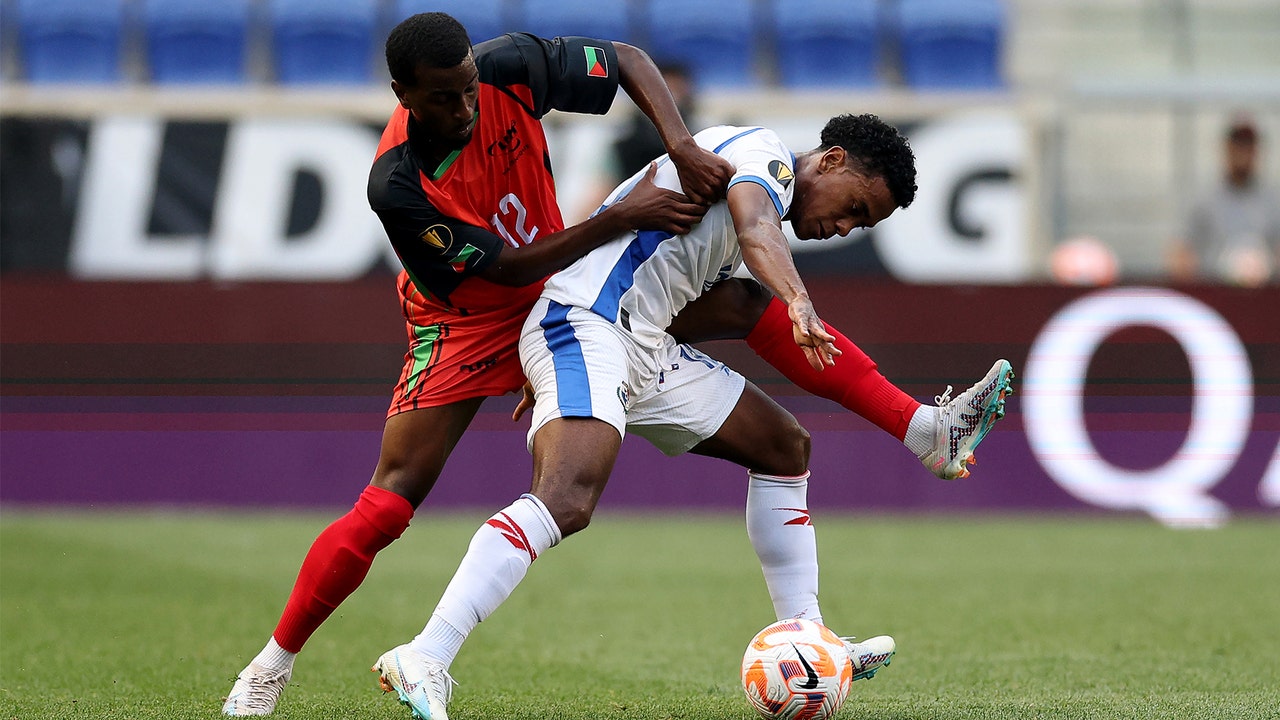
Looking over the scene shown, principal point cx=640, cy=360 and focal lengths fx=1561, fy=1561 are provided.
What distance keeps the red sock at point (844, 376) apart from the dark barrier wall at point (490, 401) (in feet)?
16.2

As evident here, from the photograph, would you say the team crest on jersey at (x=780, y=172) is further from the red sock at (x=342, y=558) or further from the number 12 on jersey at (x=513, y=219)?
the red sock at (x=342, y=558)

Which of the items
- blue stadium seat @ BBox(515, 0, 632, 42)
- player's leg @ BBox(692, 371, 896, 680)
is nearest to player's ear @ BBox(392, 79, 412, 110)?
player's leg @ BBox(692, 371, 896, 680)

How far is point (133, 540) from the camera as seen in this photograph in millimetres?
8492

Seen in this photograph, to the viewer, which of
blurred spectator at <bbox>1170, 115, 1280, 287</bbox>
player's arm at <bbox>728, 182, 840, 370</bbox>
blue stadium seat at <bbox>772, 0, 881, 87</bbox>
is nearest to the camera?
player's arm at <bbox>728, 182, 840, 370</bbox>

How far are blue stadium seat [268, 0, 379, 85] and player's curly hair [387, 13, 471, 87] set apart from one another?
885cm

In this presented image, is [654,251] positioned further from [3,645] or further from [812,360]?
[3,645]

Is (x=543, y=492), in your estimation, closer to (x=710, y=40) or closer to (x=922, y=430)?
(x=922, y=430)

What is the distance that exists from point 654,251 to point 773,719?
50.4 inches

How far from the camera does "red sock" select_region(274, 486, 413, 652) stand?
429 cm

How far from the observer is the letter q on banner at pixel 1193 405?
9.77 metres

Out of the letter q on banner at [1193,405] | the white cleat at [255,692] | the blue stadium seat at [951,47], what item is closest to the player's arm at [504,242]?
the white cleat at [255,692]

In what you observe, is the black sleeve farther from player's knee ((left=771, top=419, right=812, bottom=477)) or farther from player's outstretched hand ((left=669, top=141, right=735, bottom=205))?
player's knee ((left=771, top=419, right=812, bottom=477))

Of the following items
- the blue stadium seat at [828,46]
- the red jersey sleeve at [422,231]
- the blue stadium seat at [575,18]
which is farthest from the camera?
the blue stadium seat at [828,46]

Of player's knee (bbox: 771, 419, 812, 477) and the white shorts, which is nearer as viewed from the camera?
the white shorts
